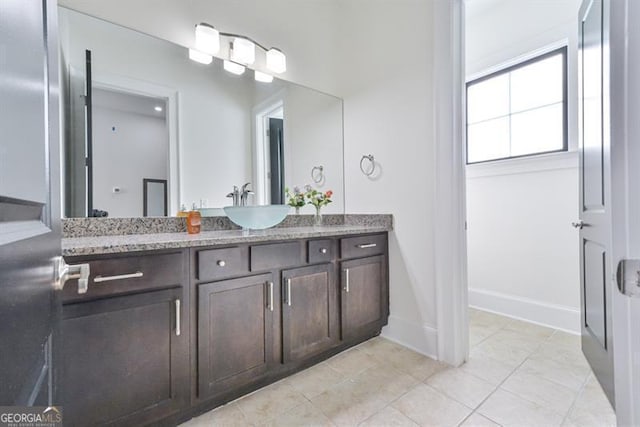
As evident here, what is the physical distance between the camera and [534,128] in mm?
2488

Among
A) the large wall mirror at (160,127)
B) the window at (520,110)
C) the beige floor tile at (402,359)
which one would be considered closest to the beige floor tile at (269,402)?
the beige floor tile at (402,359)

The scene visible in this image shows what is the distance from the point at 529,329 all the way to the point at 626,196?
2101 mm

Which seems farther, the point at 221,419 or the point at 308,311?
the point at 308,311

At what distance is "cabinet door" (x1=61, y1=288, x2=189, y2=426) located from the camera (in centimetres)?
101

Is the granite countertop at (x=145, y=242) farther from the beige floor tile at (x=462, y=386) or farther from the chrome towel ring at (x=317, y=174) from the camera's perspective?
the beige floor tile at (x=462, y=386)

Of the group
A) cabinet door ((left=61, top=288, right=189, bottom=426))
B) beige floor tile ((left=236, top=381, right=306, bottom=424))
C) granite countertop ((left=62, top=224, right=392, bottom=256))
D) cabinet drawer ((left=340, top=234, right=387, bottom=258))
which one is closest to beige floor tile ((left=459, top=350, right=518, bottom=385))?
cabinet drawer ((left=340, top=234, right=387, bottom=258))

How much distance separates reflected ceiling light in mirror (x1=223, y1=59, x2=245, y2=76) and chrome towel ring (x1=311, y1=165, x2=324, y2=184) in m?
0.91

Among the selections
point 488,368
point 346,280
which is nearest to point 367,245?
point 346,280

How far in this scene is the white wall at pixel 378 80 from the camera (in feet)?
6.26

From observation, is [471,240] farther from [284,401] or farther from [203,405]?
[203,405]

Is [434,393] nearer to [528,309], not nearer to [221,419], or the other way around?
[221,419]

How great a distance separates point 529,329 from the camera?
2264mm

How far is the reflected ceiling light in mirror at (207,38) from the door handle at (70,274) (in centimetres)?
170

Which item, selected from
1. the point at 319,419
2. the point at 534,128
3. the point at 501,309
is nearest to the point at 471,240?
the point at 501,309
